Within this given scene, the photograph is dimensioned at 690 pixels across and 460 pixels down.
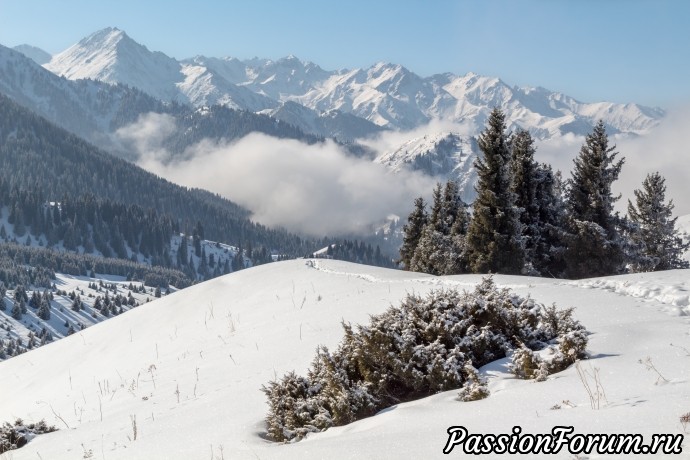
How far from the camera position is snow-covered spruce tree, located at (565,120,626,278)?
3609 cm

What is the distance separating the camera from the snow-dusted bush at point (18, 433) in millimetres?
8578

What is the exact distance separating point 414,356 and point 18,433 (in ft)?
21.6

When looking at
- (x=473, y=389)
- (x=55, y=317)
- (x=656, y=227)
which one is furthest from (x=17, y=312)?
(x=473, y=389)

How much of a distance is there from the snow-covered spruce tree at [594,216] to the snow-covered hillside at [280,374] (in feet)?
70.3

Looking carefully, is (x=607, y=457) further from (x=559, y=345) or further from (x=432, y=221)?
Result: (x=432, y=221)

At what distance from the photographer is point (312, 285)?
18516 millimetres

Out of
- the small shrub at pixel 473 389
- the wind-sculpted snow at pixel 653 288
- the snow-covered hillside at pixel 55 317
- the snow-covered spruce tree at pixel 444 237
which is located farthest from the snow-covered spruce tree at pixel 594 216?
the snow-covered hillside at pixel 55 317

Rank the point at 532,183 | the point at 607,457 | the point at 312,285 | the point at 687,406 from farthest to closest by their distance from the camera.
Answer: the point at 532,183, the point at 312,285, the point at 687,406, the point at 607,457

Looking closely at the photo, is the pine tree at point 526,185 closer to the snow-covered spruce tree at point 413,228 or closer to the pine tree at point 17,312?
the snow-covered spruce tree at point 413,228

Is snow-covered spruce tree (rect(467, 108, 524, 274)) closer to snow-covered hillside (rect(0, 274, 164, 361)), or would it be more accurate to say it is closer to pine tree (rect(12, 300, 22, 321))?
snow-covered hillside (rect(0, 274, 164, 361))

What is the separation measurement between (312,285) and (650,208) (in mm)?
38841

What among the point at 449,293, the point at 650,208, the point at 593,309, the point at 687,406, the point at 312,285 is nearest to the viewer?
the point at 687,406

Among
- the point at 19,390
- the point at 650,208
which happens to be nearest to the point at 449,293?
the point at 19,390

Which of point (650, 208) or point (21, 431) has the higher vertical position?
point (650, 208)
